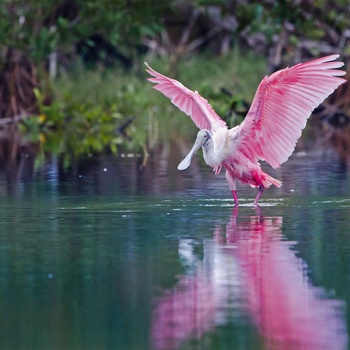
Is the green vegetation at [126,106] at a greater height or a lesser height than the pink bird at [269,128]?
greater

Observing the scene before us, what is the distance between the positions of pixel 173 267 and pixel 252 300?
108 cm

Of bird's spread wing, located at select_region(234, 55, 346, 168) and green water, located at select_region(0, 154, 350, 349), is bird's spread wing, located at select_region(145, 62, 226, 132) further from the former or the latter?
green water, located at select_region(0, 154, 350, 349)

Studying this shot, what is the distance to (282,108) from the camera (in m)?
10.8

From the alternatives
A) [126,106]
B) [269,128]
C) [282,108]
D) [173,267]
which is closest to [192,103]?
[269,128]

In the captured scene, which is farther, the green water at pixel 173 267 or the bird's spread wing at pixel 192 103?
the bird's spread wing at pixel 192 103

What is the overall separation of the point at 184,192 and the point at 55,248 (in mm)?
3331

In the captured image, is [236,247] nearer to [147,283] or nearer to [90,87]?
[147,283]

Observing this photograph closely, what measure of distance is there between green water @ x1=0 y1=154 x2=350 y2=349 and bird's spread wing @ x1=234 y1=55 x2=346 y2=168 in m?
0.45

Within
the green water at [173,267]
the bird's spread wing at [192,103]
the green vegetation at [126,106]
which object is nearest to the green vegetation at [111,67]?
the green vegetation at [126,106]

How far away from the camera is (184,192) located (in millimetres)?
11344

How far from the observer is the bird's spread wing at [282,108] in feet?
34.3

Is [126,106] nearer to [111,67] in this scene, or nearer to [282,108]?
[111,67]

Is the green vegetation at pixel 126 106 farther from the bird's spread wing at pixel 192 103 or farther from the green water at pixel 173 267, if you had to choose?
the green water at pixel 173 267

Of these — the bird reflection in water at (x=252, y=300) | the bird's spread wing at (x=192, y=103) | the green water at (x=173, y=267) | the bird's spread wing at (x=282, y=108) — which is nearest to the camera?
the bird reflection in water at (x=252, y=300)
